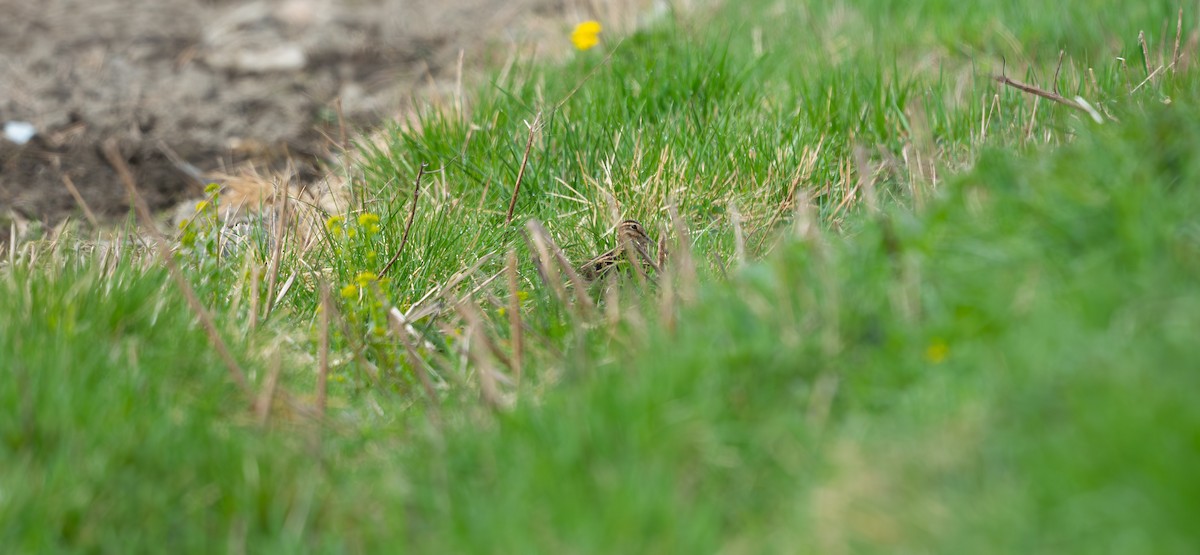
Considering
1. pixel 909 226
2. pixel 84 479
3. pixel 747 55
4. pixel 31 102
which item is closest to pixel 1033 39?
pixel 747 55

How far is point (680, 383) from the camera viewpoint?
1904 millimetres

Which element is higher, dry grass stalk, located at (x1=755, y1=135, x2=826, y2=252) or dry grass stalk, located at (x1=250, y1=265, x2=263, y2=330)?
dry grass stalk, located at (x1=250, y1=265, x2=263, y2=330)

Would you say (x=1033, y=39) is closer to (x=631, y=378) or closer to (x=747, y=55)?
(x=747, y=55)

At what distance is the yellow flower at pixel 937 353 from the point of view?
1857 millimetres

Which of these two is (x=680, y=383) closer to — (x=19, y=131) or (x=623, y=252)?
(x=623, y=252)

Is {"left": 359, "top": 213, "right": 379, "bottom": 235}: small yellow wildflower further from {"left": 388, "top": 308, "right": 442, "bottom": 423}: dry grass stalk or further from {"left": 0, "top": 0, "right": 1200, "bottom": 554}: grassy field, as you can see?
{"left": 388, "top": 308, "right": 442, "bottom": 423}: dry grass stalk

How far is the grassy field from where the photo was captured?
1.63m

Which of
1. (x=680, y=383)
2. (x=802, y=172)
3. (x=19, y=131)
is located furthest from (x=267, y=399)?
(x=19, y=131)

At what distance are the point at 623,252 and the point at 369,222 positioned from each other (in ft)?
2.24

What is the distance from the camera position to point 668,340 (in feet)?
6.76

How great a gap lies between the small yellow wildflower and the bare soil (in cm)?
126

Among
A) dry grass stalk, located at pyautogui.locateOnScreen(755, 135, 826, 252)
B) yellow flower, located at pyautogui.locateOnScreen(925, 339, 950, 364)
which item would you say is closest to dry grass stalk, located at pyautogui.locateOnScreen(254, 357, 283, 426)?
yellow flower, located at pyautogui.locateOnScreen(925, 339, 950, 364)

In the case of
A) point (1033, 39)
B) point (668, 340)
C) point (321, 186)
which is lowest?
point (1033, 39)

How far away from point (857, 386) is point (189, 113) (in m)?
4.15
